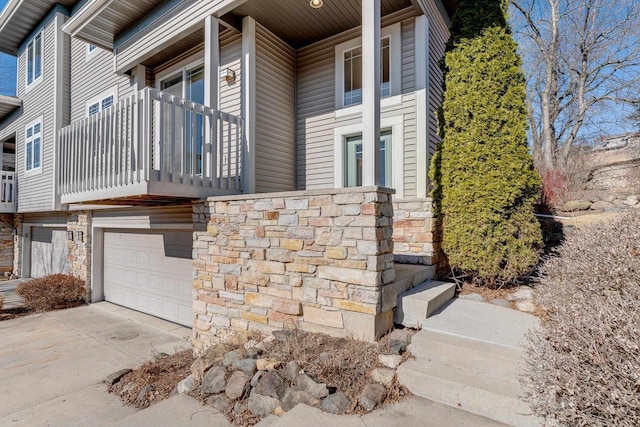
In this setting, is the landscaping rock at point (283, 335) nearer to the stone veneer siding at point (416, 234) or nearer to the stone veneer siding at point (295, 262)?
the stone veneer siding at point (295, 262)

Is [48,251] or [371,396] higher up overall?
[48,251]

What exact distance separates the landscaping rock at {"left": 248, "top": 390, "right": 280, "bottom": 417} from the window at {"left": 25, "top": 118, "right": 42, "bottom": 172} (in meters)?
11.0

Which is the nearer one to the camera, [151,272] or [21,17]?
[151,272]

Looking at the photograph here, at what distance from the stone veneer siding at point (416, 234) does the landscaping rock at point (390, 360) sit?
6.67 feet

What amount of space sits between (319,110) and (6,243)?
522 inches

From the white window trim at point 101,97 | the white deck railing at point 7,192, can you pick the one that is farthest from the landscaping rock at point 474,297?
the white deck railing at point 7,192

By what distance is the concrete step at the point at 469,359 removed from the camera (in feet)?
8.08

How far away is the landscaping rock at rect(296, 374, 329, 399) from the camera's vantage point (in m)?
2.36

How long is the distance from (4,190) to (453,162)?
45.4 ft

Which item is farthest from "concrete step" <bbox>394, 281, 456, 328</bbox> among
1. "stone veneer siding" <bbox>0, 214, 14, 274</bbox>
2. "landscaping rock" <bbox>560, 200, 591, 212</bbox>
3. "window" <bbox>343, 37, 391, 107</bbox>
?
"stone veneer siding" <bbox>0, 214, 14, 274</bbox>

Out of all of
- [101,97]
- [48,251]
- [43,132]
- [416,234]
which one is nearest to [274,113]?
[416,234]

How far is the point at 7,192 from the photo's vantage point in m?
10.6

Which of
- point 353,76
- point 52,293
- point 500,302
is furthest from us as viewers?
point 52,293

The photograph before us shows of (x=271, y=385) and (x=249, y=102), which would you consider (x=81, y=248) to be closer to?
(x=249, y=102)
